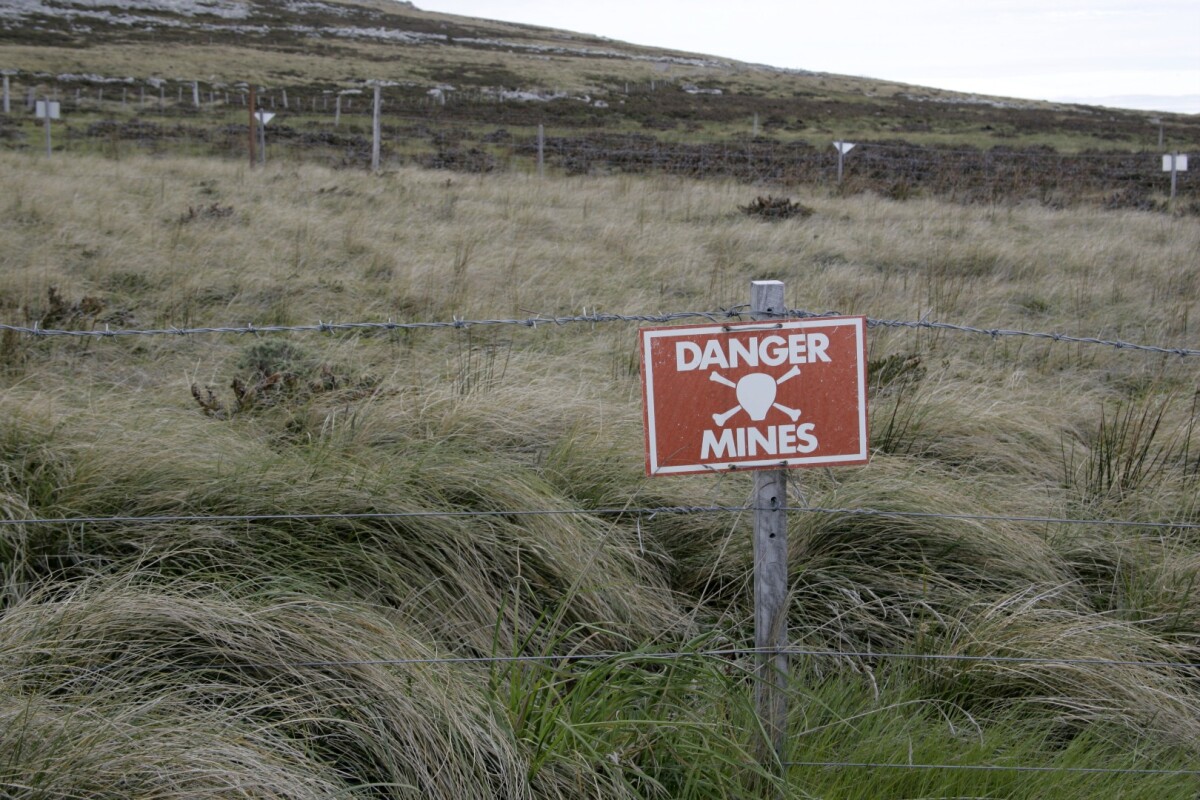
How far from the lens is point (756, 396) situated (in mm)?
2145

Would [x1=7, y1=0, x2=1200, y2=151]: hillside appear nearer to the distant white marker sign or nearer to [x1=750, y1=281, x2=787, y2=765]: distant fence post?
the distant white marker sign

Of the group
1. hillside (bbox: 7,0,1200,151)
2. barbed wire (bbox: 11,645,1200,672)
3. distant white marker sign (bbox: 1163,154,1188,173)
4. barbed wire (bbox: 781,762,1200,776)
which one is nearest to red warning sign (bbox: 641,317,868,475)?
barbed wire (bbox: 11,645,1200,672)

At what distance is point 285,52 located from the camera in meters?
54.2

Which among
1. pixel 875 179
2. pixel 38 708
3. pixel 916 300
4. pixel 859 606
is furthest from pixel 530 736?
pixel 875 179

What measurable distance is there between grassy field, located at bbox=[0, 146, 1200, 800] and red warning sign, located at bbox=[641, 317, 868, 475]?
0.50m

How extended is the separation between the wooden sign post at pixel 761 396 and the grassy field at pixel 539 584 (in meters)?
0.48

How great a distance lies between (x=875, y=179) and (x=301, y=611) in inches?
700

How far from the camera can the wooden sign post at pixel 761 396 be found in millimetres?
2125

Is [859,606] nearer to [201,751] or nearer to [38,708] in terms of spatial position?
[201,751]

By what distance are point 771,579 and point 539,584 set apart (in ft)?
2.96

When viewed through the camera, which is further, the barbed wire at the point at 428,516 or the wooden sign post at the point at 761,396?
the barbed wire at the point at 428,516

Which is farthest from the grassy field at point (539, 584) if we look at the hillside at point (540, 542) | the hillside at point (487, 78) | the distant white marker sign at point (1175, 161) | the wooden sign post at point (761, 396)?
the hillside at point (487, 78)

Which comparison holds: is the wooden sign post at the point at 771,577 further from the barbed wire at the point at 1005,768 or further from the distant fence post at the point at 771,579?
the barbed wire at the point at 1005,768

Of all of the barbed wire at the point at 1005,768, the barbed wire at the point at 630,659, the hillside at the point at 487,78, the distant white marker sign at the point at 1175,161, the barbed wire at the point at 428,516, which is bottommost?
the barbed wire at the point at 1005,768
